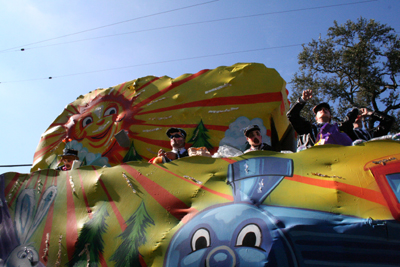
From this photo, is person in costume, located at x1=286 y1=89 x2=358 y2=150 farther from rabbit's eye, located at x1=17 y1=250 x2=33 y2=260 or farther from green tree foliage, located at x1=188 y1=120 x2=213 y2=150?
rabbit's eye, located at x1=17 y1=250 x2=33 y2=260

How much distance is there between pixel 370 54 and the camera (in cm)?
976

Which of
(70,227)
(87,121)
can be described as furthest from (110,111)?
(70,227)

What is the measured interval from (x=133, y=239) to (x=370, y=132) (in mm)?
2719

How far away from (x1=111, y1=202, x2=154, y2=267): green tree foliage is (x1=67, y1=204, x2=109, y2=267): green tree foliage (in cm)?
21


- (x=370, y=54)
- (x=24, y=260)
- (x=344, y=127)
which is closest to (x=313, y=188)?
(x=344, y=127)

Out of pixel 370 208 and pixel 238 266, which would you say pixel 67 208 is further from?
pixel 370 208

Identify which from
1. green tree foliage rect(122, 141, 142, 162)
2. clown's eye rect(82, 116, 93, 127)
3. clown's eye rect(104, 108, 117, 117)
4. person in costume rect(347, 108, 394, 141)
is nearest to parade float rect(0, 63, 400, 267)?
person in costume rect(347, 108, 394, 141)

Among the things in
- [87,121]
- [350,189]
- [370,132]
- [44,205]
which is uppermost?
[87,121]

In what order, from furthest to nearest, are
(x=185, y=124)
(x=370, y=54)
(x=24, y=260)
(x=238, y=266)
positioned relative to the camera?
(x=370, y=54) < (x=185, y=124) < (x=24, y=260) < (x=238, y=266)

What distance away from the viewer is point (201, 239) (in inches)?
89.6

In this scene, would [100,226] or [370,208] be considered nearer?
[370,208]

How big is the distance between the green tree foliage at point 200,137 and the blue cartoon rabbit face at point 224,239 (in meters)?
2.54

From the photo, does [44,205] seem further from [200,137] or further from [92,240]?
[200,137]

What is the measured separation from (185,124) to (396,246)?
373 cm
